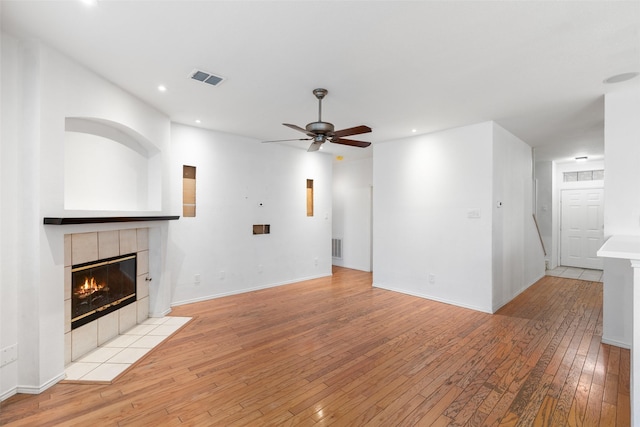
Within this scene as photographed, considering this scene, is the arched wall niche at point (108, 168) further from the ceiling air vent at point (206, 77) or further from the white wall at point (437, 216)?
the white wall at point (437, 216)

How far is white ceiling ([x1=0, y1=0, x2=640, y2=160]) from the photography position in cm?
190

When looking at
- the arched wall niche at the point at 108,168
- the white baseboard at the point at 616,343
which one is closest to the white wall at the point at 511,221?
the white baseboard at the point at 616,343

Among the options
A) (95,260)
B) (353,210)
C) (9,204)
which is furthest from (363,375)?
(353,210)

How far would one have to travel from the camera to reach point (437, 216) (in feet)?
15.3

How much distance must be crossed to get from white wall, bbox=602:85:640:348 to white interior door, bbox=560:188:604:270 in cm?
480

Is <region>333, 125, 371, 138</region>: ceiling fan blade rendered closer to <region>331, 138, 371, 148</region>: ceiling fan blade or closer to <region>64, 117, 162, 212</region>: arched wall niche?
<region>331, 138, 371, 148</region>: ceiling fan blade

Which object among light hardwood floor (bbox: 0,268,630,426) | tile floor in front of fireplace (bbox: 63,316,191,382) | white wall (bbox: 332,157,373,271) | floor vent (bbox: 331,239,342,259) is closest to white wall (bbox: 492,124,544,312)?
light hardwood floor (bbox: 0,268,630,426)

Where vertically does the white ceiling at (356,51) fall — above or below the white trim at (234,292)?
above

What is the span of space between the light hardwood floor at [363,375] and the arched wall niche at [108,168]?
1646 mm

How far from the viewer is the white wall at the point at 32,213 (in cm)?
218

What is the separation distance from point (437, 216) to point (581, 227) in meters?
5.03

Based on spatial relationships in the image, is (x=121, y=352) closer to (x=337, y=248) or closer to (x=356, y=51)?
(x=356, y=51)

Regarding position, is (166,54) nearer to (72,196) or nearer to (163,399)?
(72,196)

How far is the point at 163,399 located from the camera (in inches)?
85.7
